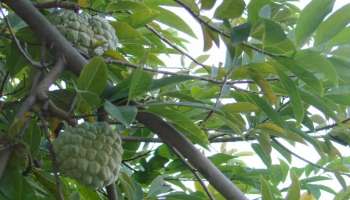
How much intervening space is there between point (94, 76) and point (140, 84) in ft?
0.25

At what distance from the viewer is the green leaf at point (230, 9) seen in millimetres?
1151

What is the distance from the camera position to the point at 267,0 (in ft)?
3.66

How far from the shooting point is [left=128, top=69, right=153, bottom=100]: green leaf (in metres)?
0.98

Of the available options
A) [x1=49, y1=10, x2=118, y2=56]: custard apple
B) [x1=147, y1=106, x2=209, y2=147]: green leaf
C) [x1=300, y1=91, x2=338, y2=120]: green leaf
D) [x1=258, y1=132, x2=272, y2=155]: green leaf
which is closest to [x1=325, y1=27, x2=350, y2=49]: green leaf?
[x1=300, y1=91, x2=338, y2=120]: green leaf

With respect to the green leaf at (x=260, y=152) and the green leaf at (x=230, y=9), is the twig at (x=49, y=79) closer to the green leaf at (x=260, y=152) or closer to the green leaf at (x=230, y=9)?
the green leaf at (x=230, y=9)

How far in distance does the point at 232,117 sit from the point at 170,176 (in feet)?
1.61

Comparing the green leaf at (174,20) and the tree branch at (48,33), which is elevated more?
the green leaf at (174,20)

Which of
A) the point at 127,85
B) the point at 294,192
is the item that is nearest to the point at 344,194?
the point at 294,192

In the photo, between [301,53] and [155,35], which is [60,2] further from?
[301,53]

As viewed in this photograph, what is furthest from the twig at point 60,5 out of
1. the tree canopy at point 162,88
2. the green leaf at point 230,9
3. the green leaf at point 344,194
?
the green leaf at point 344,194

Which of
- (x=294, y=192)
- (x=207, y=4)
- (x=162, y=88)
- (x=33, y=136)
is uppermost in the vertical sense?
(x=207, y=4)

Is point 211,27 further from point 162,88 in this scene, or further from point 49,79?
point 49,79

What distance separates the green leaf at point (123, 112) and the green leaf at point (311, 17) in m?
0.34

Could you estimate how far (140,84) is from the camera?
1.00 metres
